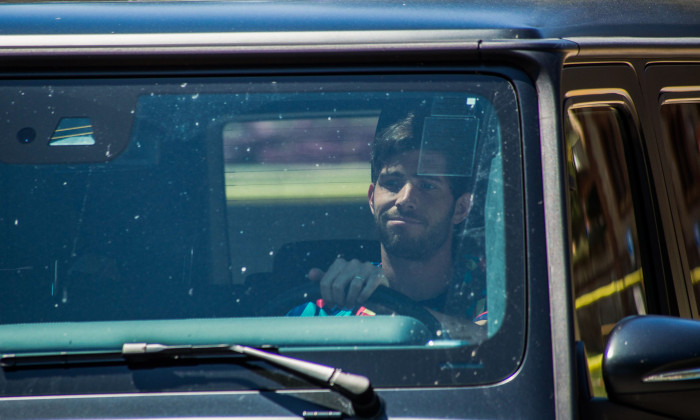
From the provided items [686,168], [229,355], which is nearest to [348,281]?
[229,355]

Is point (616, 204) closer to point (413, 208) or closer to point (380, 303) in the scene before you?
point (413, 208)

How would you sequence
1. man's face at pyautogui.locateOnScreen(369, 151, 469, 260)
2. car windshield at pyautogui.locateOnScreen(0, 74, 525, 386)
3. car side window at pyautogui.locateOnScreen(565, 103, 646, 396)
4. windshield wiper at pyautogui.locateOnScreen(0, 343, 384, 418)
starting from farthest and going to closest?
car side window at pyautogui.locateOnScreen(565, 103, 646, 396) < man's face at pyautogui.locateOnScreen(369, 151, 469, 260) < car windshield at pyautogui.locateOnScreen(0, 74, 525, 386) < windshield wiper at pyautogui.locateOnScreen(0, 343, 384, 418)

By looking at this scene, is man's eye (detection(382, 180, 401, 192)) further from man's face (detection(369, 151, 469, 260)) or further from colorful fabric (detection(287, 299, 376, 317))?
colorful fabric (detection(287, 299, 376, 317))

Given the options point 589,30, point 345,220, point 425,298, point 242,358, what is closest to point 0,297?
point 242,358

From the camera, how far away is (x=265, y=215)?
1728 millimetres

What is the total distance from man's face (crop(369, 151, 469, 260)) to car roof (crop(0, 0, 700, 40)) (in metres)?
0.31

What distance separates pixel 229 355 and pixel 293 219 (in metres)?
0.34

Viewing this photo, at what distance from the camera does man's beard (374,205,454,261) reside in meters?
1.68

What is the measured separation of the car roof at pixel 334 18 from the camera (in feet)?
5.65

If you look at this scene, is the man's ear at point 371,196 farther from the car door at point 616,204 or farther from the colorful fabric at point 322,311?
the car door at point 616,204

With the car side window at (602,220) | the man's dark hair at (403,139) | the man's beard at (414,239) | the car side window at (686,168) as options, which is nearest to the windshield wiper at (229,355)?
the man's beard at (414,239)

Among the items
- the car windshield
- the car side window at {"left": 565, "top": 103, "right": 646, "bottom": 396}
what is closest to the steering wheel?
the car windshield

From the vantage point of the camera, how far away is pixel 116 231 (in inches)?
64.5

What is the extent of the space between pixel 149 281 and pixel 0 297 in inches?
12.2
